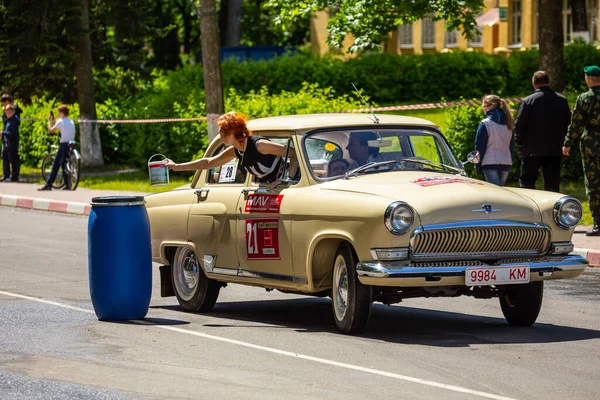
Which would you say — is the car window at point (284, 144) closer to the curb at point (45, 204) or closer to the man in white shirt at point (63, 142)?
the curb at point (45, 204)

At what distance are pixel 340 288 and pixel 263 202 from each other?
3.73ft

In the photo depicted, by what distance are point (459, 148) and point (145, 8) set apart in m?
13.8

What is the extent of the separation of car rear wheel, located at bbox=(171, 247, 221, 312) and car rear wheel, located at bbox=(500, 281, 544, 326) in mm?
2592

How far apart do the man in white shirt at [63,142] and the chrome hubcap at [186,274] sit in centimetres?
1547

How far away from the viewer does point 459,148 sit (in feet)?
75.9

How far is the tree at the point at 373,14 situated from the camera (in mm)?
27484

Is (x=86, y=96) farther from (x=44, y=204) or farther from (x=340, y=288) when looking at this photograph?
(x=340, y=288)

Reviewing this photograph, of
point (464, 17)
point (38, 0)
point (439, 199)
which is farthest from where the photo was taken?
point (38, 0)

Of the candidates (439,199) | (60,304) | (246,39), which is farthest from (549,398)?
(246,39)

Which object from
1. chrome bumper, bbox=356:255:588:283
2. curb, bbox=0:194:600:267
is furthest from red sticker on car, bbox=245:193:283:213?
curb, bbox=0:194:600:267

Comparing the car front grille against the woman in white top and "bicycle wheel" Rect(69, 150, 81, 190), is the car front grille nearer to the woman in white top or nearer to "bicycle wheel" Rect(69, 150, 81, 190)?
the woman in white top

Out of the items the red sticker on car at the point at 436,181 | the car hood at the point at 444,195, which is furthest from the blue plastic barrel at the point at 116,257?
the red sticker on car at the point at 436,181

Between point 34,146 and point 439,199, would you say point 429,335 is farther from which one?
point 34,146

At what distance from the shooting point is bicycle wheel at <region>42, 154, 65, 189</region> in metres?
28.2
